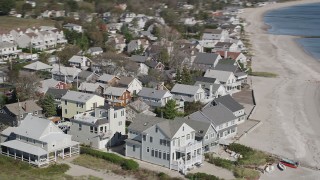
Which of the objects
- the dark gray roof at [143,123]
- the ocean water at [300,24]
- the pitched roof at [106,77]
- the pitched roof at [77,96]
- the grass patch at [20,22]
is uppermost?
the dark gray roof at [143,123]

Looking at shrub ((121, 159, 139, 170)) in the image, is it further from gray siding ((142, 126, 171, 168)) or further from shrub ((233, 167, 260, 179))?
shrub ((233, 167, 260, 179))

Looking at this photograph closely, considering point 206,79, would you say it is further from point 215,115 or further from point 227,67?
point 215,115

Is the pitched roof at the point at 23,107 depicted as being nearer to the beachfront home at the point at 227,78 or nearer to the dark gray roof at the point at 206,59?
the beachfront home at the point at 227,78

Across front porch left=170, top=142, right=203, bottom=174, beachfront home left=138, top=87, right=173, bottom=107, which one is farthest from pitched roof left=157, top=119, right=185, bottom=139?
beachfront home left=138, top=87, right=173, bottom=107

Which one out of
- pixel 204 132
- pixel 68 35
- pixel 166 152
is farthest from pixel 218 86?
pixel 68 35

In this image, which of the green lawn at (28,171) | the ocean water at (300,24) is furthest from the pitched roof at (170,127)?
the ocean water at (300,24)

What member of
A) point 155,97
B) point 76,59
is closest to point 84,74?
point 76,59
